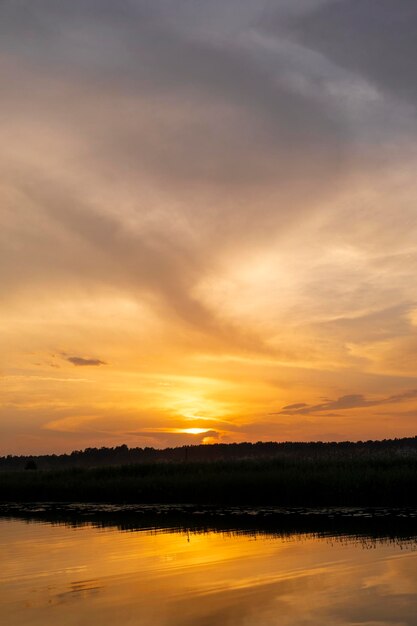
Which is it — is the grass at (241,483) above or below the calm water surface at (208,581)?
above

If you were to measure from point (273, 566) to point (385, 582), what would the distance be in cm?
362

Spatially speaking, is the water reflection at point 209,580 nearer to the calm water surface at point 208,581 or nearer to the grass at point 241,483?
the calm water surface at point 208,581

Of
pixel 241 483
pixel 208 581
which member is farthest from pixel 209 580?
pixel 241 483

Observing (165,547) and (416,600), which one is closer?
(416,600)

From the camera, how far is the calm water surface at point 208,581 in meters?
12.5

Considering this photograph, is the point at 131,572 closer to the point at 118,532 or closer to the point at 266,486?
the point at 118,532

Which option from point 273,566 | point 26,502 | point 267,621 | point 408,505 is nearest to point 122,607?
point 267,621

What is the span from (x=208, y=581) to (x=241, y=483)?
21.6 metres

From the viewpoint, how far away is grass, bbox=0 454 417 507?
111ft

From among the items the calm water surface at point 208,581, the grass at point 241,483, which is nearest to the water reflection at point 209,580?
the calm water surface at point 208,581

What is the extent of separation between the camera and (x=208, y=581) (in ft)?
52.2

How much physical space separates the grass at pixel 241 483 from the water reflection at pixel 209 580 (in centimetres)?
1058

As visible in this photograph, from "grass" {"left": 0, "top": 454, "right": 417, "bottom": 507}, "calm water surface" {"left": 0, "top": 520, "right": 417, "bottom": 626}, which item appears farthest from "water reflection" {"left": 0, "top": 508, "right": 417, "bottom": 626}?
"grass" {"left": 0, "top": 454, "right": 417, "bottom": 507}

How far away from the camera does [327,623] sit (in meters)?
11.7
